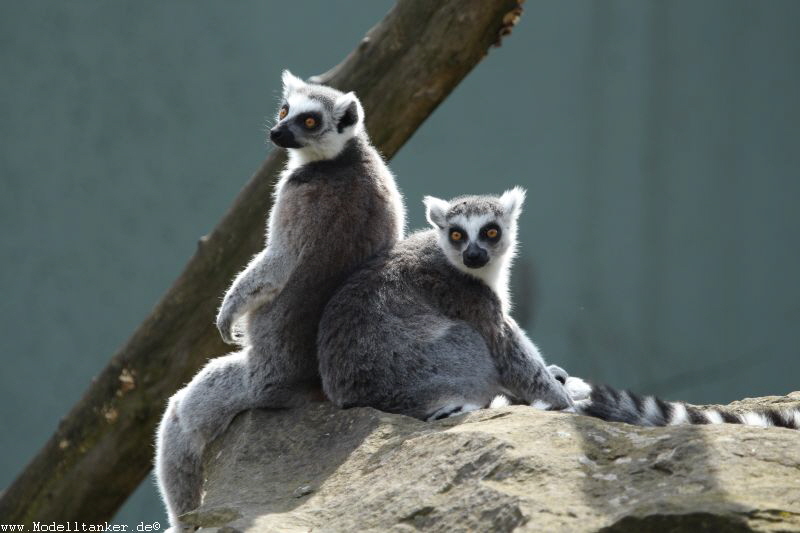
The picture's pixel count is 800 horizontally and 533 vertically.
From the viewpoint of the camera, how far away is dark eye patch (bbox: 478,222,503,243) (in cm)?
422

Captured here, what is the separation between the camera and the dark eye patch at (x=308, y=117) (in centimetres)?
429

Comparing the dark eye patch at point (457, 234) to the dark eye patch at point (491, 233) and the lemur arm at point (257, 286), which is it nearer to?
the dark eye patch at point (491, 233)

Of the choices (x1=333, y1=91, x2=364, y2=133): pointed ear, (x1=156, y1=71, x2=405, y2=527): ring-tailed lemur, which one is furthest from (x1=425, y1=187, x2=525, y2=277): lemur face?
(x1=333, y1=91, x2=364, y2=133): pointed ear

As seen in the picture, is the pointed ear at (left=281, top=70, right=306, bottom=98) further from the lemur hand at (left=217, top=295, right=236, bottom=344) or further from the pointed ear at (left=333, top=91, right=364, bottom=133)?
the lemur hand at (left=217, top=295, right=236, bottom=344)

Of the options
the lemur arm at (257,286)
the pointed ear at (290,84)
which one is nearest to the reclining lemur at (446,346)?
the lemur arm at (257,286)

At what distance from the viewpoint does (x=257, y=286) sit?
410 centimetres

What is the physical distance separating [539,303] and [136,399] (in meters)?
3.20

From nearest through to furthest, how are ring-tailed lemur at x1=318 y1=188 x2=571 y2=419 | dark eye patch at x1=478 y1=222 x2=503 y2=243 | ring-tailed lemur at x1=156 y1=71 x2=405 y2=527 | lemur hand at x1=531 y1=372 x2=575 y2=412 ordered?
ring-tailed lemur at x1=318 y1=188 x2=571 y2=419 → lemur hand at x1=531 y1=372 x2=575 y2=412 → ring-tailed lemur at x1=156 y1=71 x2=405 y2=527 → dark eye patch at x1=478 y1=222 x2=503 y2=243

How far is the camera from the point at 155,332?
523 centimetres

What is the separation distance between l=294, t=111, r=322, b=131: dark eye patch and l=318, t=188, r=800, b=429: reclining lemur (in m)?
0.60

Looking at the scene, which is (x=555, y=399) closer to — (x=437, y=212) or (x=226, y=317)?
(x=437, y=212)

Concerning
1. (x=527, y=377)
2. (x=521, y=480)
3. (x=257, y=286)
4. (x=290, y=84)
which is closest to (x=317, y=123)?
(x=290, y=84)

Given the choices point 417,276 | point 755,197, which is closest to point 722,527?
point 417,276

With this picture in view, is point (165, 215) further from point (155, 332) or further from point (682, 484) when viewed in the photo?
point (682, 484)
